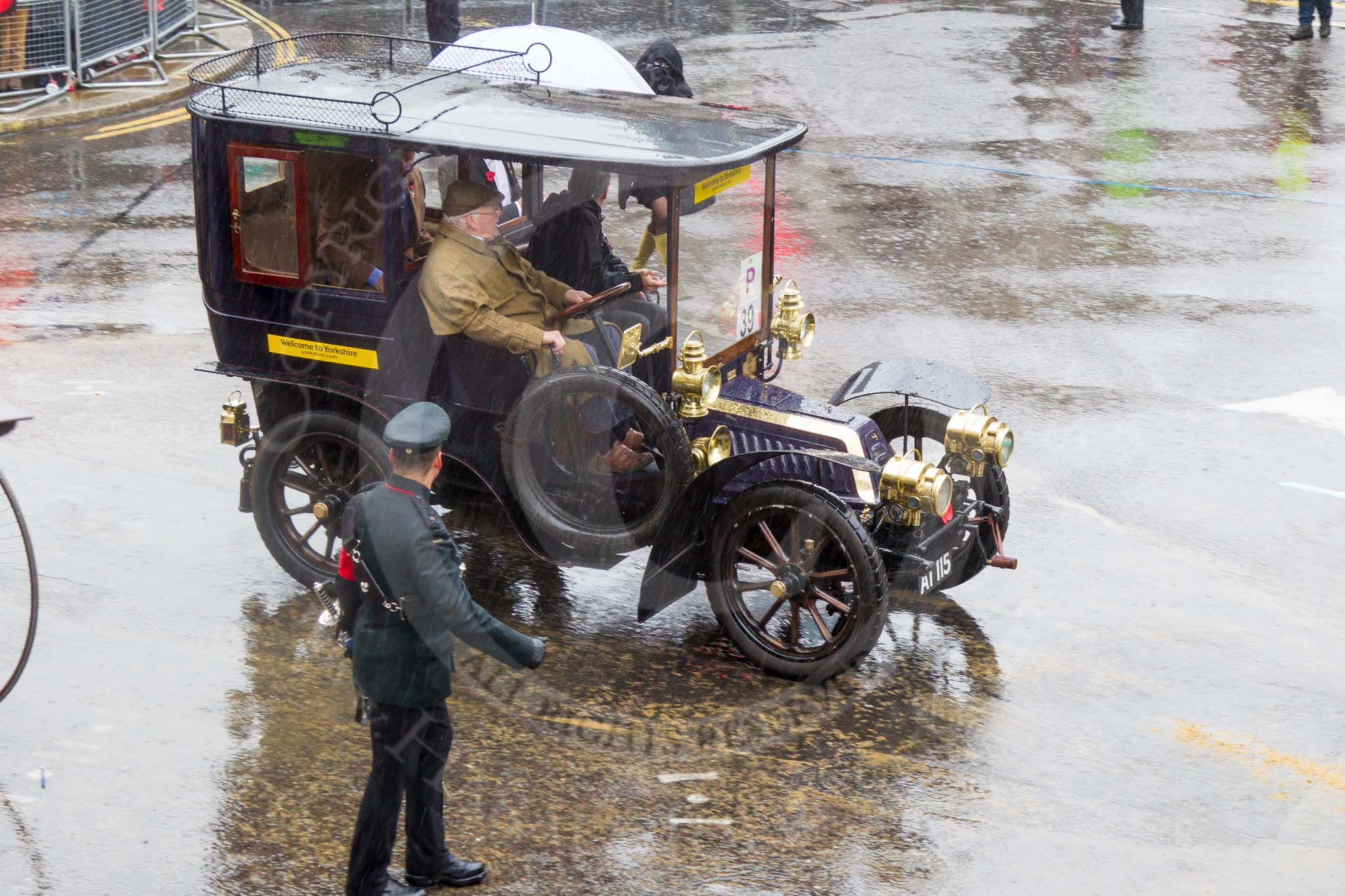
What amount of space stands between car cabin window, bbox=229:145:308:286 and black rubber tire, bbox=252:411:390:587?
651mm

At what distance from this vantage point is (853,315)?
11133mm

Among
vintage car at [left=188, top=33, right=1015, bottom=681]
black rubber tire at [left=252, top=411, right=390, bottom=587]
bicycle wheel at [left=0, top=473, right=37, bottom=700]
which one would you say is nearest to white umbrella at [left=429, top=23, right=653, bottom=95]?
vintage car at [left=188, top=33, right=1015, bottom=681]

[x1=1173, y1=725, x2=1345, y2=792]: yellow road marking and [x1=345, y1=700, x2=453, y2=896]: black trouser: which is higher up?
[x1=345, y1=700, x2=453, y2=896]: black trouser

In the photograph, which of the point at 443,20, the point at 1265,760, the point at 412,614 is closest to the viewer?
the point at 412,614

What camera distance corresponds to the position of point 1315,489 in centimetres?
855

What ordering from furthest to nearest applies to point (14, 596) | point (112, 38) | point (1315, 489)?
point (112, 38) → point (1315, 489) → point (14, 596)

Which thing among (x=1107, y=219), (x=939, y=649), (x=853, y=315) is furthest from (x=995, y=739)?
(x=1107, y=219)

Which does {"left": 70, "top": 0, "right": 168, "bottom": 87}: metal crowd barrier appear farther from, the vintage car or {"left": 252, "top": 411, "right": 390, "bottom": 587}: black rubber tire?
{"left": 252, "top": 411, "right": 390, "bottom": 587}: black rubber tire

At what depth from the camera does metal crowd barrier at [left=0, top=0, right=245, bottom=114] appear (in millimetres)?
16359

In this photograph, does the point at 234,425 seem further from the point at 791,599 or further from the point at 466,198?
the point at 791,599

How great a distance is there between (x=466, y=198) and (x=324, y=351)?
3.16ft

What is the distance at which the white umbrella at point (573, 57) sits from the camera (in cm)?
990

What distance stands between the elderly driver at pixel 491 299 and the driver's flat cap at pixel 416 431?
5.38 ft

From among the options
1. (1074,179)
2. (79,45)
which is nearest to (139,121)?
(79,45)
